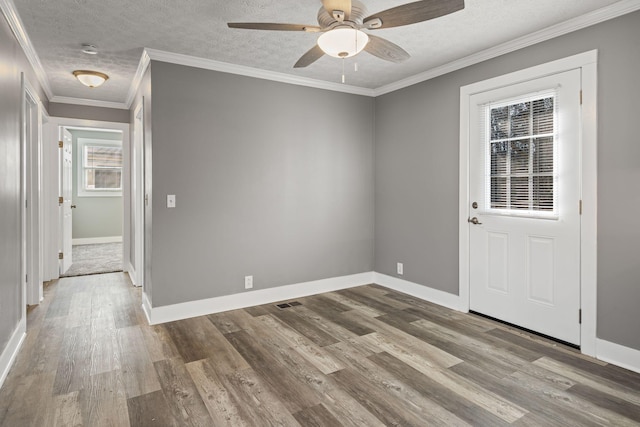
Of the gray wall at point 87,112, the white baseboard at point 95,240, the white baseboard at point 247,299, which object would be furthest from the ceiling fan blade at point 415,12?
the white baseboard at point 95,240

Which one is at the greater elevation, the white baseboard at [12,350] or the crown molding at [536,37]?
the crown molding at [536,37]

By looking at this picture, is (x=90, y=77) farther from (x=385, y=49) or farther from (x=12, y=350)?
(x=385, y=49)

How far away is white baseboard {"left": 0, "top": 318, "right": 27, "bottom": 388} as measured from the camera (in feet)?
7.87

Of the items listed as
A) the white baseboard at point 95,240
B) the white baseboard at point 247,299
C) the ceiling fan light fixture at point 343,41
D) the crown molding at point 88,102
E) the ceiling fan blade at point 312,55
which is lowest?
the white baseboard at point 247,299

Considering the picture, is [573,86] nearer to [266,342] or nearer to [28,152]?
[266,342]

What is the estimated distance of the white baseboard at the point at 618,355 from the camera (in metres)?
2.51

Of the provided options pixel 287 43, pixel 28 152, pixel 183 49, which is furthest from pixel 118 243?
pixel 287 43

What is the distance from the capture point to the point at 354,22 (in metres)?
2.19

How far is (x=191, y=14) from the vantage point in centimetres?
269

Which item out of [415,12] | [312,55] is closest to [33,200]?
[312,55]

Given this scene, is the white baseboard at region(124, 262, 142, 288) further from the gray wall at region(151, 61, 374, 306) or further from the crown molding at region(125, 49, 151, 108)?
the crown molding at region(125, 49, 151, 108)

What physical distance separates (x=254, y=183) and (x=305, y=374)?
7.01 ft

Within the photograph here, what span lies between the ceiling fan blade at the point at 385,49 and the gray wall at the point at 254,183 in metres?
1.82

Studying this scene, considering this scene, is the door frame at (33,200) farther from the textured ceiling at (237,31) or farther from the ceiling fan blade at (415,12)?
the ceiling fan blade at (415,12)
